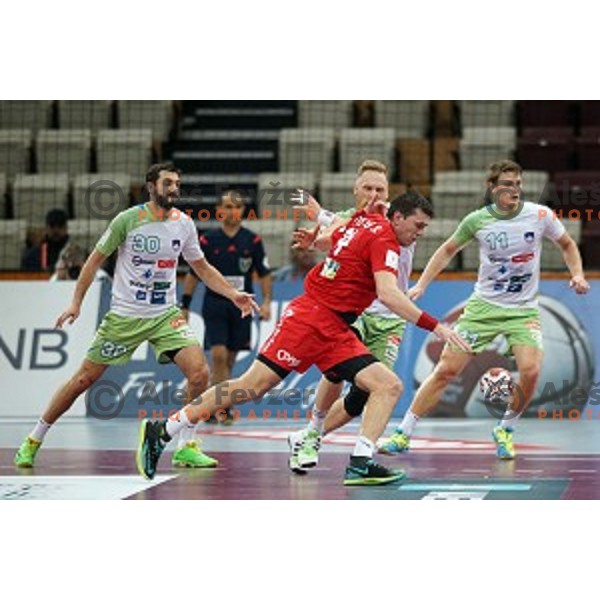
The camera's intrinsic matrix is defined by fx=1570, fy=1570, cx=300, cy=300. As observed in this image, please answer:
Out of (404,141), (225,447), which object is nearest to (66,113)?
(404,141)

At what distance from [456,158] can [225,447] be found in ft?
26.5

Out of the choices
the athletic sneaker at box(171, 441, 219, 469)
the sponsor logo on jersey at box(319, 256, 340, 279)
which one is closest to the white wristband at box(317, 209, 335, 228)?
the sponsor logo on jersey at box(319, 256, 340, 279)

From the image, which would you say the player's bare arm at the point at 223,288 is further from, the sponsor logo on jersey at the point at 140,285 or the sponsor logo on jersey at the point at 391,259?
the sponsor logo on jersey at the point at 391,259

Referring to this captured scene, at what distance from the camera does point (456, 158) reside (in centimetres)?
1980

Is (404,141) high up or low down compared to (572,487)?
up

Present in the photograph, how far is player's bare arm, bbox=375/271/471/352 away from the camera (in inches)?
352

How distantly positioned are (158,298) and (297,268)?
610cm

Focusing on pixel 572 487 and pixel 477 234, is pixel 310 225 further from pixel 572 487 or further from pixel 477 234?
pixel 572 487

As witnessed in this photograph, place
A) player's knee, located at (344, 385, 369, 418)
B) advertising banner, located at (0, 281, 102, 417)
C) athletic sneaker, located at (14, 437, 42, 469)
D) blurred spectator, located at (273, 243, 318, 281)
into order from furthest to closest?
blurred spectator, located at (273, 243, 318, 281), advertising banner, located at (0, 281, 102, 417), athletic sneaker, located at (14, 437, 42, 469), player's knee, located at (344, 385, 369, 418)

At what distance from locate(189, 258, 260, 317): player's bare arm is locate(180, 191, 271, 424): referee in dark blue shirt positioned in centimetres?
412

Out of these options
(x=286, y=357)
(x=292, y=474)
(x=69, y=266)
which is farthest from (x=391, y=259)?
(x=69, y=266)

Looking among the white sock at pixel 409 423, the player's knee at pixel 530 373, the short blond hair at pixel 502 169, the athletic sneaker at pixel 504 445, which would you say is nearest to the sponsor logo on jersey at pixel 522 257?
the short blond hair at pixel 502 169

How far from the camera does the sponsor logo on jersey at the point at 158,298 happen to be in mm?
10961

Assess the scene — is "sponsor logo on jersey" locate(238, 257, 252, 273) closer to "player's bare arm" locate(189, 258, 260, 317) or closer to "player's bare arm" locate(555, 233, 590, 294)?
"player's bare arm" locate(189, 258, 260, 317)
